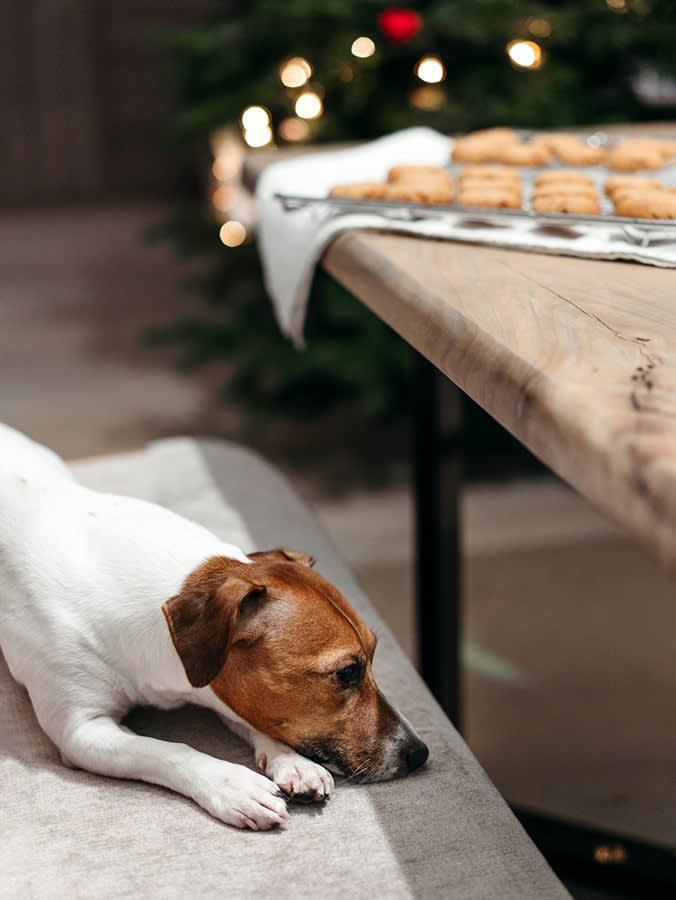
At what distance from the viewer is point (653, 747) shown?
5.36ft

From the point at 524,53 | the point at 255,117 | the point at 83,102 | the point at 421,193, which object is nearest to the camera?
the point at 421,193

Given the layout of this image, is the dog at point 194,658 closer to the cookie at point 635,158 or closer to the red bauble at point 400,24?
the cookie at point 635,158

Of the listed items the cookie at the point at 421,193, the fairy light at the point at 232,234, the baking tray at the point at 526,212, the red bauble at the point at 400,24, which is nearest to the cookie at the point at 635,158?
the baking tray at the point at 526,212

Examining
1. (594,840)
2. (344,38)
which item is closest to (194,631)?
(594,840)

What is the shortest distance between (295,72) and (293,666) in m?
2.07

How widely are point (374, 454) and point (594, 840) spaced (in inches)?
65.6

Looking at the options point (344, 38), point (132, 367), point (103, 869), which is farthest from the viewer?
point (132, 367)

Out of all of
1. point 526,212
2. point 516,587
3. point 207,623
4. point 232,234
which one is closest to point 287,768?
point 207,623

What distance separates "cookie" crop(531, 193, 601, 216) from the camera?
91cm

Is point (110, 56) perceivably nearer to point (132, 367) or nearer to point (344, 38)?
point (132, 367)

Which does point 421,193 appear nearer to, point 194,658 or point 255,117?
point 194,658

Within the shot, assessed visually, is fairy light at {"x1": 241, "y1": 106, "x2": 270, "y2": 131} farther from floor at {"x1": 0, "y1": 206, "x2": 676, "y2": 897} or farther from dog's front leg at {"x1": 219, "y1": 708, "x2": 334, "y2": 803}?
dog's front leg at {"x1": 219, "y1": 708, "x2": 334, "y2": 803}

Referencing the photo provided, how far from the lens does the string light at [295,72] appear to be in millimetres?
2395

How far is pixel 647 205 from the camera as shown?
87 centimetres
